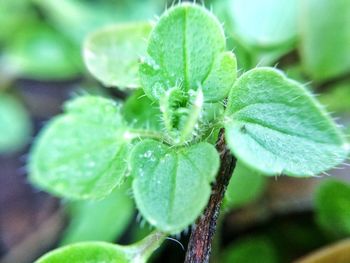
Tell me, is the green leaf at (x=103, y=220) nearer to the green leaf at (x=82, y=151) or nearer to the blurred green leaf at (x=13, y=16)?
the green leaf at (x=82, y=151)

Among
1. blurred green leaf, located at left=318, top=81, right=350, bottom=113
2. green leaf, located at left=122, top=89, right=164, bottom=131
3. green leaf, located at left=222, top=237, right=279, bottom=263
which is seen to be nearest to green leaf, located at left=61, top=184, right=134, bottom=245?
green leaf, located at left=222, top=237, right=279, bottom=263

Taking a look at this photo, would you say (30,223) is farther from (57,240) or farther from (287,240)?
(287,240)

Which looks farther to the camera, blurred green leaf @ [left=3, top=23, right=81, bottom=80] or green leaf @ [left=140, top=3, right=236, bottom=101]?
blurred green leaf @ [left=3, top=23, right=81, bottom=80]

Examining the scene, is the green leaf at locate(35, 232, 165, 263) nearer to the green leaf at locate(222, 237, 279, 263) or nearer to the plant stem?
the plant stem

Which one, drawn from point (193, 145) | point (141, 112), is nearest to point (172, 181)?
point (193, 145)

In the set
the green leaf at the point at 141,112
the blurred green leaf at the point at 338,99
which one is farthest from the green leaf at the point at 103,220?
the blurred green leaf at the point at 338,99

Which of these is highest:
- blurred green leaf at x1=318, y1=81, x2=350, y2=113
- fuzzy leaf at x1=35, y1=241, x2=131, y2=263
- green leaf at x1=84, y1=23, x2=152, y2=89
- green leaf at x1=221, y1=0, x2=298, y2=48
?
green leaf at x1=84, y1=23, x2=152, y2=89
